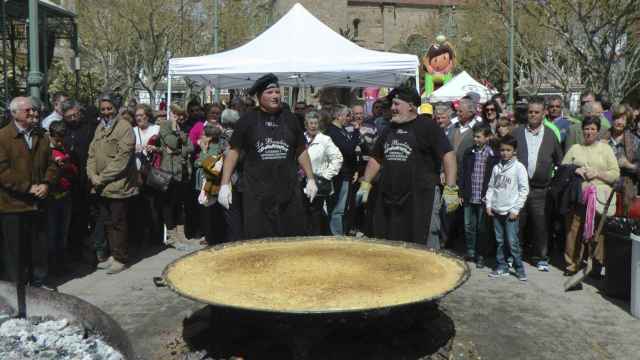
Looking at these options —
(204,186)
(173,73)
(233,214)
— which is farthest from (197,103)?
(233,214)

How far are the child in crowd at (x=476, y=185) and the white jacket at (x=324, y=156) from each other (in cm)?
161

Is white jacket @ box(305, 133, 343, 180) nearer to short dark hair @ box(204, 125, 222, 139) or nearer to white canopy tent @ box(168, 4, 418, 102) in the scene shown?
short dark hair @ box(204, 125, 222, 139)

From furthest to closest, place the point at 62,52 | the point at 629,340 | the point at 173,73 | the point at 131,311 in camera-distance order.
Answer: the point at 62,52 → the point at 173,73 → the point at 131,311 → the point at 629,340

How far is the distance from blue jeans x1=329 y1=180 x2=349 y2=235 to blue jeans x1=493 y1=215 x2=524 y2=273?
2276mm

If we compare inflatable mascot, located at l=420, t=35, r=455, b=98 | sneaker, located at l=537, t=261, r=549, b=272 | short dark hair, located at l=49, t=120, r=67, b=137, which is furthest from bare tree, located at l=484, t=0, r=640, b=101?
short dark hair, located at l=49, t=120, r=67, b=137

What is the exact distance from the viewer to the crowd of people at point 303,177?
6.11m

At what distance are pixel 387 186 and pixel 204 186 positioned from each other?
3.27m

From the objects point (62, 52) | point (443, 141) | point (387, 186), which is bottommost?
point (387, 186)

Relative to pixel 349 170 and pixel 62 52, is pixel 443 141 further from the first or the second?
pixel 62 52

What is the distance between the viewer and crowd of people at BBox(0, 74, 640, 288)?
20.0 feet

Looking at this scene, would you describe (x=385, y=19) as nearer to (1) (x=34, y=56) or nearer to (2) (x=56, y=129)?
Answer: (1) (x=34, y=56)

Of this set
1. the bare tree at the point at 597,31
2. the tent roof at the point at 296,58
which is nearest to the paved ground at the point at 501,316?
the tent roof at the point at 296,58

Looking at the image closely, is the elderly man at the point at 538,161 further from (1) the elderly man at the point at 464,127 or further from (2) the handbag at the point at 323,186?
(2) the handbag at the point at 323,186

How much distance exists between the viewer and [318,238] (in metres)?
5.65
